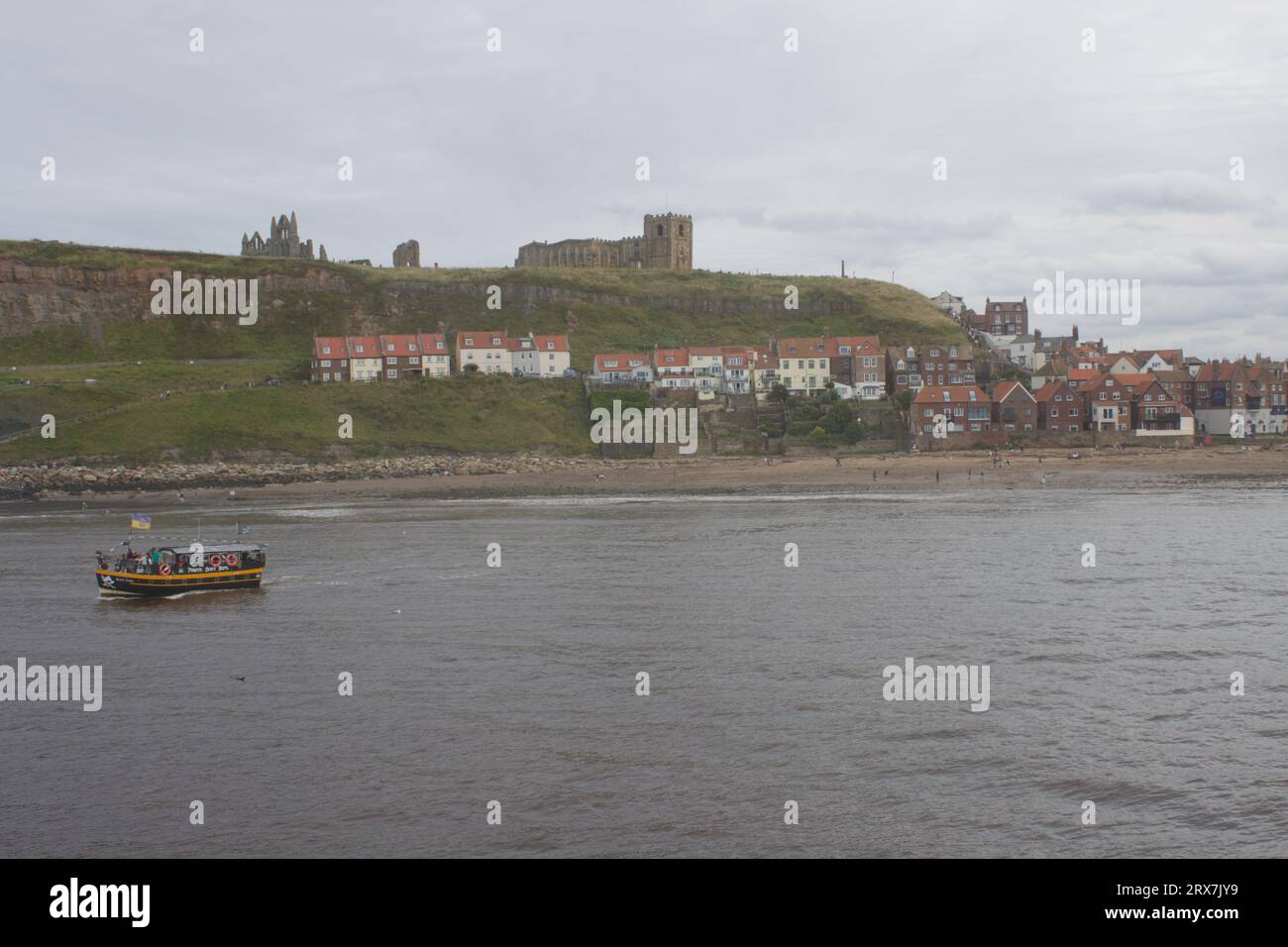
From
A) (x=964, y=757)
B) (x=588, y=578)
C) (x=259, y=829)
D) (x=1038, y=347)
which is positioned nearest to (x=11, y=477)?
(x=588, y=578)

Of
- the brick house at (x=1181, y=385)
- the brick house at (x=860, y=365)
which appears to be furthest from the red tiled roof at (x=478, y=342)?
the brick house at (x=1181, y=385)

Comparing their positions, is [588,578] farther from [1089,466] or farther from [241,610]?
[1089,466]

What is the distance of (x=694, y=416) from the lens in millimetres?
118188

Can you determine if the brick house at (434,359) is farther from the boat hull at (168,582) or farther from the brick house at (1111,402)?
the boat hull at (168,582)

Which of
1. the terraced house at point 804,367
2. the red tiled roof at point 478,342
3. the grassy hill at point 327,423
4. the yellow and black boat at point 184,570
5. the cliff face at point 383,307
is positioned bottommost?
the yellow and black boat at point 184,570

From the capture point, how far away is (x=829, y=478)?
9200 centimetres

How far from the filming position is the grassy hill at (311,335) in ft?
350

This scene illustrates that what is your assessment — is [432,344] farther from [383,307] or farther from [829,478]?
[829,478]

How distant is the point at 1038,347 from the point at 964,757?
143038 millimetres

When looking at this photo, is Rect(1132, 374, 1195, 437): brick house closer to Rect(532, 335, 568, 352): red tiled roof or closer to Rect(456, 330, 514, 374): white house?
Rect(532, 335, 568, 352): red tiled roof

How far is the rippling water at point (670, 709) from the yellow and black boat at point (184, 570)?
102cm

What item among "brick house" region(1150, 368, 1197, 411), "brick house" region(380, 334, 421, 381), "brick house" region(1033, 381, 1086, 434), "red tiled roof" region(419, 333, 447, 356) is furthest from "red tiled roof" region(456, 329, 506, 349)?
"brick house" region(1150, 368, 1197, 411)

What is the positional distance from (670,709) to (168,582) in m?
28.7

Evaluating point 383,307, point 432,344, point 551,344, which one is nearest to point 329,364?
point 432,344
